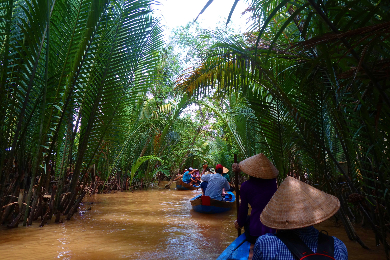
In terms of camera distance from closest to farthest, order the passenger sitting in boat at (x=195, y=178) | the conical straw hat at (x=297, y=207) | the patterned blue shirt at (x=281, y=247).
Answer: the patterned blue shirt at (x=281, y=247)
the conical straw hat at (x=297, y=207)
the passenger sitting in boat at (x=195, y=178)

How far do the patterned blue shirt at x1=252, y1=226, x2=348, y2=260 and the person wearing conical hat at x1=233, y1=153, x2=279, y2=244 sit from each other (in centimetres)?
192

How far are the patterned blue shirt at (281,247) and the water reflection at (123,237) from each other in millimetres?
3242

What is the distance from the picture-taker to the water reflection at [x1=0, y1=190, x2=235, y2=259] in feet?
15.4

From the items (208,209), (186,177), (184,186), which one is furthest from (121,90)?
(184,186)

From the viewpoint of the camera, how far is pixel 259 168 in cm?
399

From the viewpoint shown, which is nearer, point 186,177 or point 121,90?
point 121,90

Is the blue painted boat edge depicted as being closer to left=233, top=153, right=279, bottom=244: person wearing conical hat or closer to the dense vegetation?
the dense vegetation

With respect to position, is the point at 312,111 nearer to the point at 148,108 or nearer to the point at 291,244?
the point at 291,244

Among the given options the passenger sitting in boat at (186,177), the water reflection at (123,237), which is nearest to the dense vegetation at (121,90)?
the water reflection at (123,237)

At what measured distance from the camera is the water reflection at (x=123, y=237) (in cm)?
468

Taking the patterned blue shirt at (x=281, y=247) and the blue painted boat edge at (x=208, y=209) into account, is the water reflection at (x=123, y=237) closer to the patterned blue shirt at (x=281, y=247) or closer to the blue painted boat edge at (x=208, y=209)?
the blue painted boat edge at (x=208, y=209)

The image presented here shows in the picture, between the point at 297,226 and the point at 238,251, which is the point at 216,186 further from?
the point at 297,226

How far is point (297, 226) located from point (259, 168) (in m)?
2.15

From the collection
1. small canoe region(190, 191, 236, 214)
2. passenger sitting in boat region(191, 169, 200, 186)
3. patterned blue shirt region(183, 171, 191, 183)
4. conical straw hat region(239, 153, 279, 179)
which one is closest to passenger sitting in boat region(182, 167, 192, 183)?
patterned blue shirt region(183, 171, 191, 183)
